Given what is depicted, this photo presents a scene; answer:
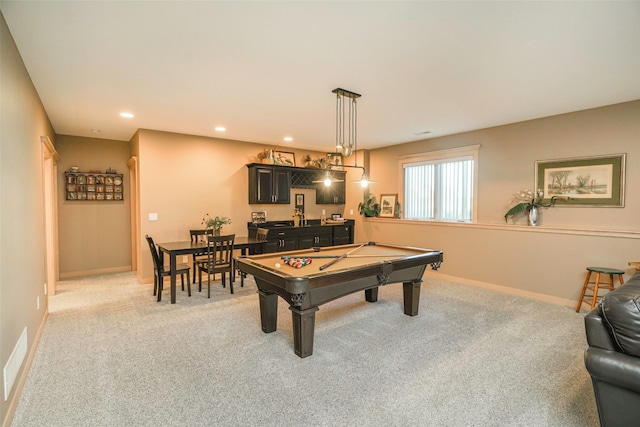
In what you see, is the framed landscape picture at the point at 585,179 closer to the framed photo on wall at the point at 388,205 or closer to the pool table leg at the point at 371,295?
the framed photo on wall at the point at 388,205

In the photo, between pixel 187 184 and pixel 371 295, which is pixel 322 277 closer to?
pixel 371 295

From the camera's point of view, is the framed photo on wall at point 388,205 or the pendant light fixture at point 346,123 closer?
the pendant light fixture at point 346,123

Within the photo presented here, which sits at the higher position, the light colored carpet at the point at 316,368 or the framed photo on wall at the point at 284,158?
the framed photo on wall at the point at 284,158

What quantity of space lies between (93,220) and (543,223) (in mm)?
7868

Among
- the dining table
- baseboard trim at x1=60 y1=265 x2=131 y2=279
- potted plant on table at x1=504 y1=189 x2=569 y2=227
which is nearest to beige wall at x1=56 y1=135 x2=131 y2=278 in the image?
baseboard trim at x1=60 y1=265 x2=131 y2=279

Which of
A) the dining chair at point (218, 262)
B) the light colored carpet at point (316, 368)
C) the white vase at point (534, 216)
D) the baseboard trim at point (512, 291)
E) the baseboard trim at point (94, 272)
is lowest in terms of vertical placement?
the light colored carpet at point (316, 368)

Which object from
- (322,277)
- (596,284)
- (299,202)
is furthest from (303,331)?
(299,202)

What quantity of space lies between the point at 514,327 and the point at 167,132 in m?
5.90

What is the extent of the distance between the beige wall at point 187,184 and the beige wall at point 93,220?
1331 mm

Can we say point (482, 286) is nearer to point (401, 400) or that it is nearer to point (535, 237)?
point (535, 237)

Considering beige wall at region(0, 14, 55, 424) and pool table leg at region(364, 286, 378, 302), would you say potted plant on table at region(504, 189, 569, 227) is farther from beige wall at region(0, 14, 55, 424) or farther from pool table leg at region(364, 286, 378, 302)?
beige wall at region(0, 14, 55, 424)

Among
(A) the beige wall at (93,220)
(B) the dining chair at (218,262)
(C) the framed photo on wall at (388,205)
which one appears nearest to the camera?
(B) the dining chair at (218,262)

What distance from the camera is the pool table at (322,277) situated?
8.97ft

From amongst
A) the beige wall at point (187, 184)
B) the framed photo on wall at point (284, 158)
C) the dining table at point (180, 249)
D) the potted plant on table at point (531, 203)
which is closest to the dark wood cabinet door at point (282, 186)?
the framed photo on wall at point (284, 158)
